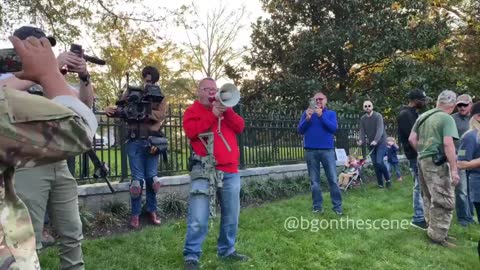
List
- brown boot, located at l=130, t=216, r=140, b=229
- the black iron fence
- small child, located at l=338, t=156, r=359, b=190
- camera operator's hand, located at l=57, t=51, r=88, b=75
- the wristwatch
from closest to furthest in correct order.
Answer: camera operator's hand, located at l=57, t=51, r=88, b=75
the wristwatch
brown boot, located at l=130, t=216, r=140, b=229
the black iron fence
small child, located at l=338, t=156, r=359, b=190

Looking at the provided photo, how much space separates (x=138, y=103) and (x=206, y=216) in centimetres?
190

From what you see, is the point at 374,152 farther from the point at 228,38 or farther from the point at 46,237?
the point at 228,38

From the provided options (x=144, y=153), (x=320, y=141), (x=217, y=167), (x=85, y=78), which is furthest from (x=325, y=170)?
(x=85, y=78)

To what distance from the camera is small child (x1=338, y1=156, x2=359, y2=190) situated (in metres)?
10.0

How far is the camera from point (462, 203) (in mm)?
7207

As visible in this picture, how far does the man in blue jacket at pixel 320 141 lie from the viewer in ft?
23.3

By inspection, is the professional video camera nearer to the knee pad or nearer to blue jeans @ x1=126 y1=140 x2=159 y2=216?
blue jeans @ x1=126 y1=140 x2=159 y2=216

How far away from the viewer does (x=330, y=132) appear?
7.07 metres

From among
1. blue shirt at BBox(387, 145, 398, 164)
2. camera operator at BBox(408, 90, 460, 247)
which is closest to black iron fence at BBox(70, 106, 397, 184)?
blue shirt at BBox(387, 145, 398, 164)

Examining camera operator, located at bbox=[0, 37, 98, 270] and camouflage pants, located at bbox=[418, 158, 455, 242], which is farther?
camouflage pants, located at bbox=[418, 158, 455, 242]

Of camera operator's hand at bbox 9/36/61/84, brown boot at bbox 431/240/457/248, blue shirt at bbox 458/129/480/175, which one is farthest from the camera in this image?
blue shirt at bbox 458/129/480/175

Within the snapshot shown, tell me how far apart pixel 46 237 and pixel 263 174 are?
514cm

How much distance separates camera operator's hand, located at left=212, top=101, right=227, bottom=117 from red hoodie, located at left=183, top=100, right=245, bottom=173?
14 centimetres

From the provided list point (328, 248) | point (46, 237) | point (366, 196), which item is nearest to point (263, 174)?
point (366, 196)
